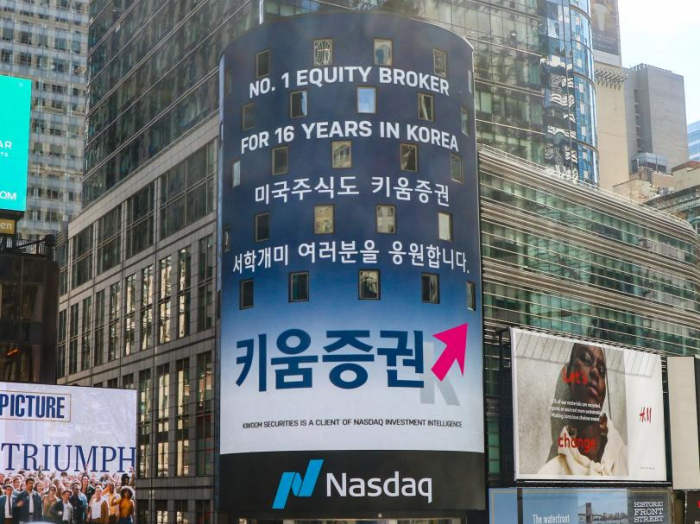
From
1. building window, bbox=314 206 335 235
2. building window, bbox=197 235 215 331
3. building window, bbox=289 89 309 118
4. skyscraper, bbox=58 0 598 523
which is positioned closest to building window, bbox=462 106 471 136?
building window, bbox=289 89 309 118

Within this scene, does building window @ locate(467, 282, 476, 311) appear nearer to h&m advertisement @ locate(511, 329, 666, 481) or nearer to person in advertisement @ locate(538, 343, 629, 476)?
h&m advertisement @ locate(511, 329, 666, 481)

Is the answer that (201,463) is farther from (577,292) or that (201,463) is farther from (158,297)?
(577,292)

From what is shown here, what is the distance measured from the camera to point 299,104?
65.9 m

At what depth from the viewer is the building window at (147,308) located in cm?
8631

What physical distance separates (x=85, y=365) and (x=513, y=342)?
42.8 metres

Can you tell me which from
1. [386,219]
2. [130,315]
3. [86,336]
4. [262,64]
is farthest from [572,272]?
[86,336]

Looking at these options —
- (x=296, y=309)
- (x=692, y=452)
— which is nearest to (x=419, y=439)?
(x=296, y=309)

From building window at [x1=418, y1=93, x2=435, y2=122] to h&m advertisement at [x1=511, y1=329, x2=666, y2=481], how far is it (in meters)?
15.9

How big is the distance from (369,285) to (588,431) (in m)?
24.2

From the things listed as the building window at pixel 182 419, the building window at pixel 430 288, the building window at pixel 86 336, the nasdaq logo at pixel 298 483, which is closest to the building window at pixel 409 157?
the building window at pixel 430 288

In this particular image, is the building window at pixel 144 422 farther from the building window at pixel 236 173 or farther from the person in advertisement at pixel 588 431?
the person in advertisement at pixel 588 431

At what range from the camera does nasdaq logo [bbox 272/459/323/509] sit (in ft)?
201

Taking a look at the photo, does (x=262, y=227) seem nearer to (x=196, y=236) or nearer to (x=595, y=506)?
(x=196, y=236)

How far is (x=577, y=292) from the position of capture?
282ft
